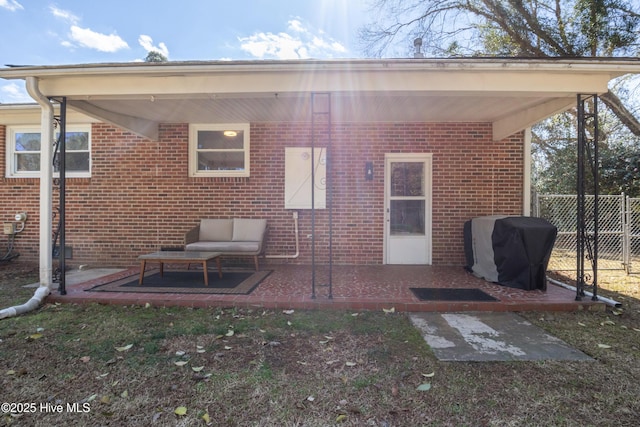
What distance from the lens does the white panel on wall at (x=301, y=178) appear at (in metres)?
6.02

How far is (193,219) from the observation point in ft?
20.2

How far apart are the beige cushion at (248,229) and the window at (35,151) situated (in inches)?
128

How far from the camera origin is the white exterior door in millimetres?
6043

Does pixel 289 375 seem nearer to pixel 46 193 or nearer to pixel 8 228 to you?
pixel 46 193

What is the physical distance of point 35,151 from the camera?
6461mm

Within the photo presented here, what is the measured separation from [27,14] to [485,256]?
33.8 ft

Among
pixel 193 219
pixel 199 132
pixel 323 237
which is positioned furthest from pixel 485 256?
pixel 199 132

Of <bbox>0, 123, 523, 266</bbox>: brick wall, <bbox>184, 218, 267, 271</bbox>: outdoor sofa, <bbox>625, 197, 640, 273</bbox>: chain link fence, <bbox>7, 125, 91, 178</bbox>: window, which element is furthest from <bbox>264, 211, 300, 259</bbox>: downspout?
<bbox>625, 197, 640, 273</bbox>: chain link fence

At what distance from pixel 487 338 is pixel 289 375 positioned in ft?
6.39

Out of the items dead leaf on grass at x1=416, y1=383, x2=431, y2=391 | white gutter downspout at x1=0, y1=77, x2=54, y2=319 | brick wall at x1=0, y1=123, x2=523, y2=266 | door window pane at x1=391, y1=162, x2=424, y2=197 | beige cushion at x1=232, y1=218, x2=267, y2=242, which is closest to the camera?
dead leaf on grass at x1=416, y1=383, x2=431, y2=391

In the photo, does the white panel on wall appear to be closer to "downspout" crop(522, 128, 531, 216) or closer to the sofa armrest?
the sofa armrest

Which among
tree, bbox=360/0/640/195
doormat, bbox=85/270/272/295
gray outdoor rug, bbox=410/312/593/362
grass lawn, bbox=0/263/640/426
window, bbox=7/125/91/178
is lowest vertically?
grass lawn, bbox=0/263/640/426

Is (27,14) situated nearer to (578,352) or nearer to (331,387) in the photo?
(331,387)

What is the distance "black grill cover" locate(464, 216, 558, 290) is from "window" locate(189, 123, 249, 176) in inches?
178
